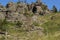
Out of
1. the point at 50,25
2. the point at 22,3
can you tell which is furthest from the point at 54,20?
the point at 22,3

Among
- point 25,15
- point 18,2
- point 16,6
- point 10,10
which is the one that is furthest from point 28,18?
point 18,2

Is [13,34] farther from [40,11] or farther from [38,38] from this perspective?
[40,11]

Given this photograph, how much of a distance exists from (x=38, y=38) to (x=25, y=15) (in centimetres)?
2028

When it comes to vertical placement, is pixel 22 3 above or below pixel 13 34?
above

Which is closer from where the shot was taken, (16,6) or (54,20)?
(54,20)

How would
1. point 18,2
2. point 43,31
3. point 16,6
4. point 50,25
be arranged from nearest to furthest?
point 43,31 < point 50,25 < point 16,6 < point 18,2

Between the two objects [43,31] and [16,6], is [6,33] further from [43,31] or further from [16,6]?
[16,6]

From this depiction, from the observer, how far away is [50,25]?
62969 millimetres

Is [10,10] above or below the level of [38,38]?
above

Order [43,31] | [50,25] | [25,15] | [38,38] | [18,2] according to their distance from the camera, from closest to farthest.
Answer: [38,38], [43,31], [50,25], [25,15], [18,2]

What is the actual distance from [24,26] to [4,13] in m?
15.2

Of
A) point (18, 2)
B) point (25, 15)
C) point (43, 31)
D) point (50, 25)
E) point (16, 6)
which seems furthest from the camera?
point (18, 2)

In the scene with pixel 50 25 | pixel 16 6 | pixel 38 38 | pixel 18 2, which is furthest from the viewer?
pixel 18 2

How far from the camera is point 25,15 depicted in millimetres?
67000
